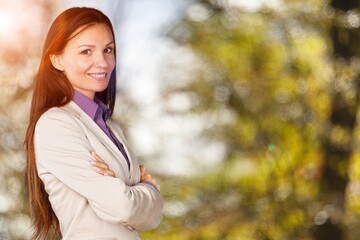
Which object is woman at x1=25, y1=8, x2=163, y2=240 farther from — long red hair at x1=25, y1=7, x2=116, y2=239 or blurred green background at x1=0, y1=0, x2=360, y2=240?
blurred green background at x1=0, y1=0, x2=360, y2=240

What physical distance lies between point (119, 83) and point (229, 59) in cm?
74

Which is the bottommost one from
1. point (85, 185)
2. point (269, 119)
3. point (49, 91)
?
point (269, 119)

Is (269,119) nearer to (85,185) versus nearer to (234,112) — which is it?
(234,112)

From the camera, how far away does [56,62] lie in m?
1.77

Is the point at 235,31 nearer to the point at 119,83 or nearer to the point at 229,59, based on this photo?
the point at 229,59

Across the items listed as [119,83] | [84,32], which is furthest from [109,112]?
[119,83]

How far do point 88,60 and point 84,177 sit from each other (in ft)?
0.83

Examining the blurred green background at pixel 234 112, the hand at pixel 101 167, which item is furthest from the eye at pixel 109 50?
the blurred green background at pixel 234 112

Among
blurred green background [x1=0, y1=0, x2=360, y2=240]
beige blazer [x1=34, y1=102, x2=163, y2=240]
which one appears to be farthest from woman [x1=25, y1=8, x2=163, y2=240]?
blurred green background [x1=0, y1=0, x2=360, y2=240]

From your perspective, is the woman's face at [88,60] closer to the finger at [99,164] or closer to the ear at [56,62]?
the ear at [56,62]

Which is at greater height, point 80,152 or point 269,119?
point 80,152

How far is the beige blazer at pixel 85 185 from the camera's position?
1644 millimetres

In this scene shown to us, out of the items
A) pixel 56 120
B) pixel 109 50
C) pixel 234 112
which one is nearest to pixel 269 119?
pixel 234 112

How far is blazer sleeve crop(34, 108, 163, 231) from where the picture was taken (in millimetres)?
1638
